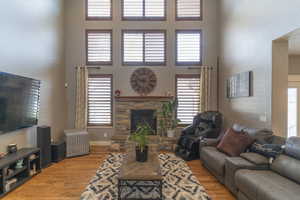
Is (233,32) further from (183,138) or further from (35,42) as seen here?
(35,42)

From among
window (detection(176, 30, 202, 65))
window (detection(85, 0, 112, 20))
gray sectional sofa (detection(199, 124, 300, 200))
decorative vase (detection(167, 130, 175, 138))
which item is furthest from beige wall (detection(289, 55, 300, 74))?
window (detection(85, 0, 112, 20))

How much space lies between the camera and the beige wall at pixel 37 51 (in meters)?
3.59

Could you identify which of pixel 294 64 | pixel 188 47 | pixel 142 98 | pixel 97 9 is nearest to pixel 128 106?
pixel 142 98

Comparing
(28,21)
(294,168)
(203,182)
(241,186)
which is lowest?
(203,182)

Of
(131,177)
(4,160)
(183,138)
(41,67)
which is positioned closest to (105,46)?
(41,67)

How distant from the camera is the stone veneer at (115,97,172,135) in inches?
239

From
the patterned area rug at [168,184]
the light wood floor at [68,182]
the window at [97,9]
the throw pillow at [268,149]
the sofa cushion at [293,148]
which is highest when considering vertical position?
the window at [97,9]

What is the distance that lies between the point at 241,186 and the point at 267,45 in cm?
266

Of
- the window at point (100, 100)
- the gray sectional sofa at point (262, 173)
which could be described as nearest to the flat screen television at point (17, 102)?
the window at point (100, 100)

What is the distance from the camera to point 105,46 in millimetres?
6426

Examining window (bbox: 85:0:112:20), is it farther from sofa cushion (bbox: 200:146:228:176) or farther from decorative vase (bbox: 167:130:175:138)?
sofa cushion (bbox: 200:146:228:176)

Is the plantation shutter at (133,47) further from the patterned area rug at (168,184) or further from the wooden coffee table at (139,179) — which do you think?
the wooden coffee table at (139,179)

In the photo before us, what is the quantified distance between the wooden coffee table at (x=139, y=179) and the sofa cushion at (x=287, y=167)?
1670mm

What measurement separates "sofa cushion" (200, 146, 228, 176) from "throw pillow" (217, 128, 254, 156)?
0.13 meters
